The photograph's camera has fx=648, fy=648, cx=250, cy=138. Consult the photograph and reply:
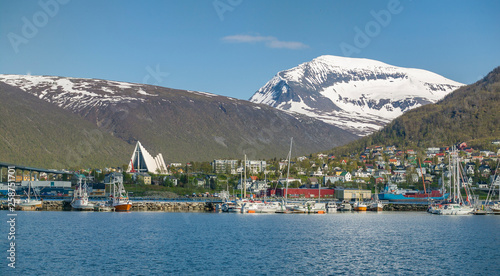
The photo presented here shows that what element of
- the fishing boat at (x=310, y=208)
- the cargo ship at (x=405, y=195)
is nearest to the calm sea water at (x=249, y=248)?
the fishing boat at (x=310, y=208)

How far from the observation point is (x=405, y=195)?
522 feet

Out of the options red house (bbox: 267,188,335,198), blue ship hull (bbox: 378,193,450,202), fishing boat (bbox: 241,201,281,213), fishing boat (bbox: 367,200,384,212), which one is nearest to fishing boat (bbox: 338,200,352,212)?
fishing boat (bbox: 367,200,384,212)

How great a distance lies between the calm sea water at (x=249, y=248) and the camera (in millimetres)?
47125

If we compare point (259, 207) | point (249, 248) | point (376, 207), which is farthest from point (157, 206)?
point (249, 248)

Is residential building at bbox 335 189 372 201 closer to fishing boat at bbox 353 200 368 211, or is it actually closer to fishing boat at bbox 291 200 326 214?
fishing boat at bbox 353 200 368 211

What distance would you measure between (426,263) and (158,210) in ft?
245

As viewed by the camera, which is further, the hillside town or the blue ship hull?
the hillside town

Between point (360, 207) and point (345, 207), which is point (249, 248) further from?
point (360, 207)

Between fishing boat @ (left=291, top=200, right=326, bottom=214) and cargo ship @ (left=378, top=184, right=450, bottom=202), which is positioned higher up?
cargo ship @ (left=378, top=184, right=450, bottom=202)

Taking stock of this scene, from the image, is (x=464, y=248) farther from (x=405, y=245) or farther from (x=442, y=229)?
(x=442, y=229)

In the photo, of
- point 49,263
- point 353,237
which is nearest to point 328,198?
point 353,237

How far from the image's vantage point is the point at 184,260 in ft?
167

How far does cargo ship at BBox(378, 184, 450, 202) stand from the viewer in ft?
504

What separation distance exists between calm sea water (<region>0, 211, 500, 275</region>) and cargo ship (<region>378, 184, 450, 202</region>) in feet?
220
